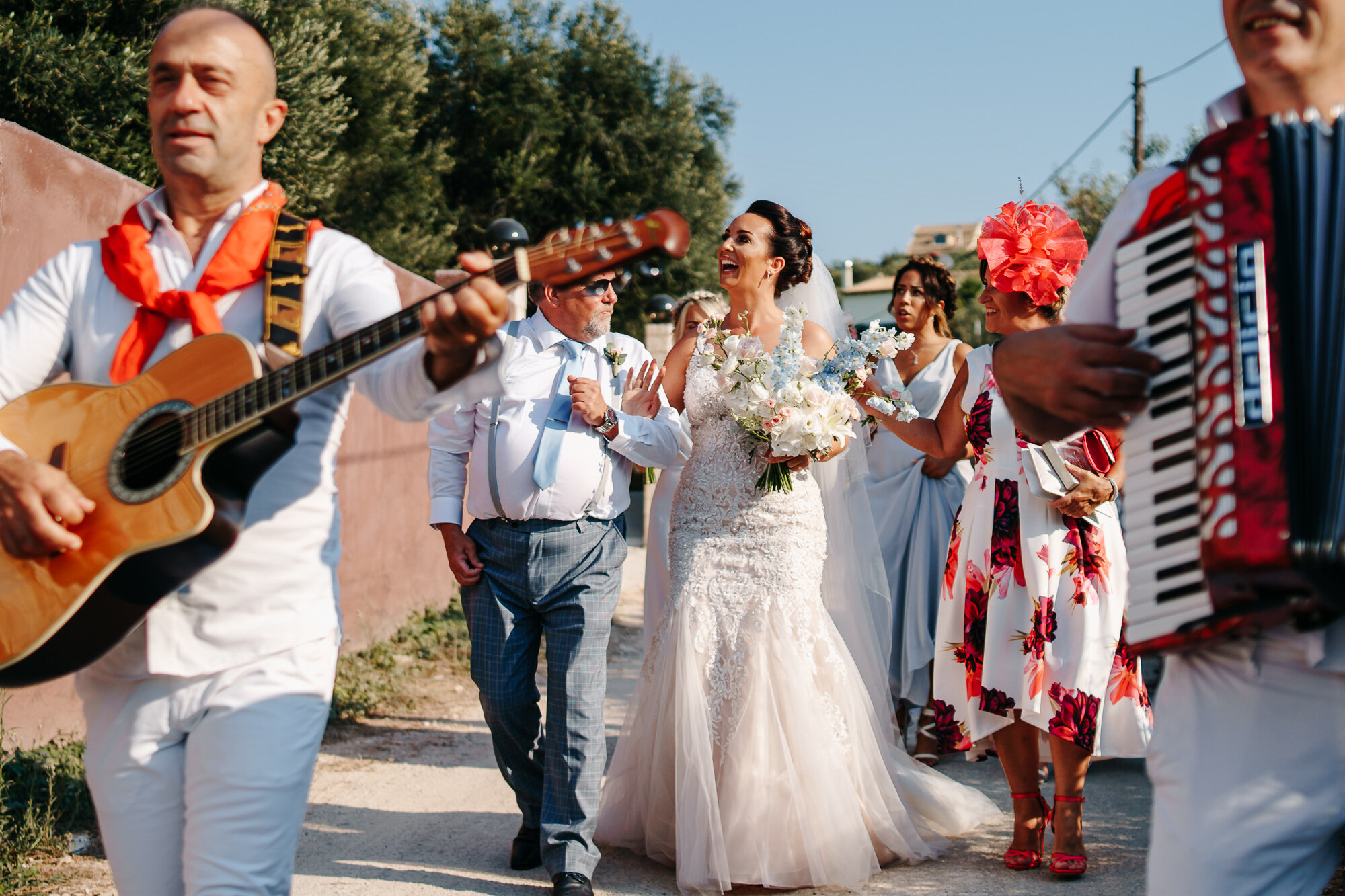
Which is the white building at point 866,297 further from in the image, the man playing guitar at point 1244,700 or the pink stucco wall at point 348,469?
the man playing guitar at point 1244,700

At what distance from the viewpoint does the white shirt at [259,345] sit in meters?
2.33

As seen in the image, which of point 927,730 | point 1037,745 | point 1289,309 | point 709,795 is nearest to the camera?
point 1289,309

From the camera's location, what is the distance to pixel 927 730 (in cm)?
577

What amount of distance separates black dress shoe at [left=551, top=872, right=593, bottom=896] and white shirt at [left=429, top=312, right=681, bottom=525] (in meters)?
1.32

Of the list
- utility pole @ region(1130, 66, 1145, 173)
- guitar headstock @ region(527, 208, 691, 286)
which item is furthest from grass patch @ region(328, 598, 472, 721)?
utility pole @ region(1130, 66, 1145, 173)

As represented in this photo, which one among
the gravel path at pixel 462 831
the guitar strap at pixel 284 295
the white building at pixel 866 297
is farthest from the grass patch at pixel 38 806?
the white building at pixel 866 297

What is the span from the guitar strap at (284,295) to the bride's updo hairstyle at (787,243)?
3084 millimetres

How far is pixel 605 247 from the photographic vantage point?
7.62 ft

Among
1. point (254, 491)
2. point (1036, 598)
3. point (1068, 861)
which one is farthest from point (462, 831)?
point (254, 491)

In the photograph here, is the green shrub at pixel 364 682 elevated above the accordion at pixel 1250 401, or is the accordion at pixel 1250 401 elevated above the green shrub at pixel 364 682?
the accordion at pixel 1250 401

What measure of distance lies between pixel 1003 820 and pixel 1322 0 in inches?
160

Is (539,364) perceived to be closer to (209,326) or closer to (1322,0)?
(209,326)

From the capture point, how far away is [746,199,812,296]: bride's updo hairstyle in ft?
17.3

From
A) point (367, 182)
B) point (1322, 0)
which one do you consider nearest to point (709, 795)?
point (1322, 0)
